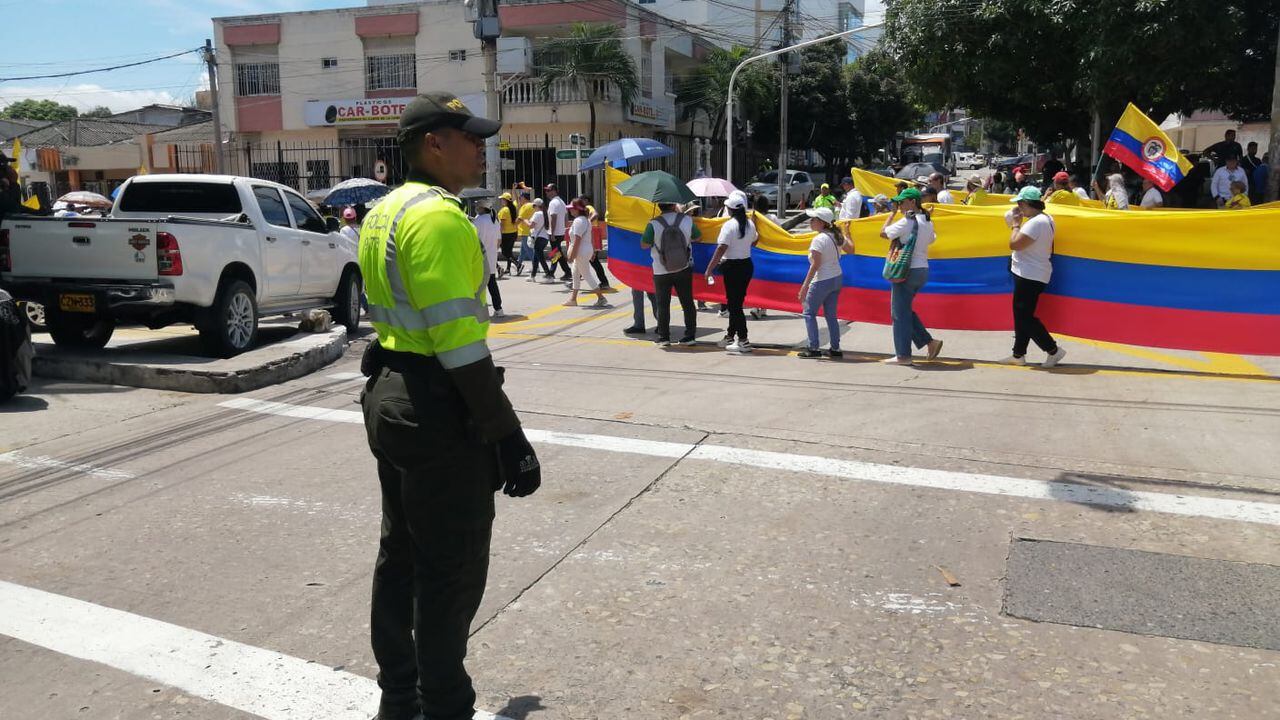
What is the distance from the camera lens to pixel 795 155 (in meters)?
62.8

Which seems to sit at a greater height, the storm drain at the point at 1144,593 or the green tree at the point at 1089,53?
the green tree at the point at 1089,53

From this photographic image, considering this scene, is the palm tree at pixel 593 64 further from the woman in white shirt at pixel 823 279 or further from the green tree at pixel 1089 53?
the woman in white shirt at pixel 823 279

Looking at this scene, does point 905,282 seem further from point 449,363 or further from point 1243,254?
point 449,363

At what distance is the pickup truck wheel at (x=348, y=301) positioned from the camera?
520 inches

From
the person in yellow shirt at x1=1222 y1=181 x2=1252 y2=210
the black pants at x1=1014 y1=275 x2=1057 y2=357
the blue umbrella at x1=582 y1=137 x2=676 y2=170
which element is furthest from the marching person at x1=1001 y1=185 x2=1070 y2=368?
the blue umbrella at x1=582 y1=137 x2=676 y2=170

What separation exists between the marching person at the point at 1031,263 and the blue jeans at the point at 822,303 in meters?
1.78

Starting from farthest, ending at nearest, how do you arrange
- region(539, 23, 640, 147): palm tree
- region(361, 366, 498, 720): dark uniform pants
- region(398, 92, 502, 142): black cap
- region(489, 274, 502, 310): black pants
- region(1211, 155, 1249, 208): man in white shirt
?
region(539, 23, 640, 147): palm tree < region(1211, 155, 1249, 208): man in white shirt < region(489, 274, 502, 310): black pants < region(398, 92, 502, 142): black cap < region(361, 366, 498, 720): dark uniform pants

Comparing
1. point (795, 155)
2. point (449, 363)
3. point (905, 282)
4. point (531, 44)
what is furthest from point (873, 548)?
point (795, 155)

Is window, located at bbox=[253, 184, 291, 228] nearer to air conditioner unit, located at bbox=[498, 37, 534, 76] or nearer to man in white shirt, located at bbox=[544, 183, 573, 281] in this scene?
man in white shirt, located at bbox=[544, 183, 573, 281]

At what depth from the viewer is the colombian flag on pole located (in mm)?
9328

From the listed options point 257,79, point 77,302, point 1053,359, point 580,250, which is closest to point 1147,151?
point 1053,359

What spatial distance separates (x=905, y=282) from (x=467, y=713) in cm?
761

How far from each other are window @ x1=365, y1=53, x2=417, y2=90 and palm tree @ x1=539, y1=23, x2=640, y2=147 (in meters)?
5.67

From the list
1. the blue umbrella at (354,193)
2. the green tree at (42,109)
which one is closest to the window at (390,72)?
the blue umbrella at (354,193)
